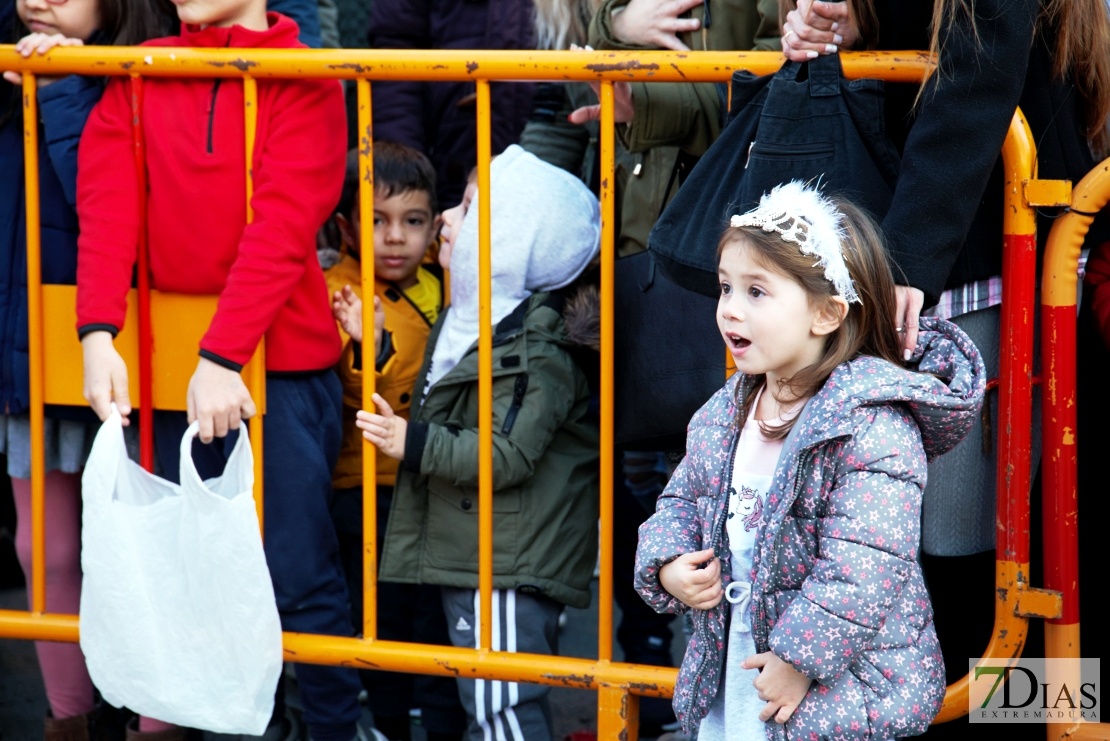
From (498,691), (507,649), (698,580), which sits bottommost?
(498,691)

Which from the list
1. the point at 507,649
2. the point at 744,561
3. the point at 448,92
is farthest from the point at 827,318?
the point at 448,92

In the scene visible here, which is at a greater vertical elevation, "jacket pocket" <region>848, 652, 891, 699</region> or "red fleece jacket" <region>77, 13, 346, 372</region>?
"red fleece jacket" <region>77, 13, 346, 372</region>

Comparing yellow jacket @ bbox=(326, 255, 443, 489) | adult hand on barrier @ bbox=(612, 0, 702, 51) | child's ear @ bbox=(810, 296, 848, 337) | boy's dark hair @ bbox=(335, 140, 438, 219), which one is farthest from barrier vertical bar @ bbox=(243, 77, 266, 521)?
child's ear @ bbox=(810, 296, 848, 337)

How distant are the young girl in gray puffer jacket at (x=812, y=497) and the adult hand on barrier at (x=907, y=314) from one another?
0.10 ft

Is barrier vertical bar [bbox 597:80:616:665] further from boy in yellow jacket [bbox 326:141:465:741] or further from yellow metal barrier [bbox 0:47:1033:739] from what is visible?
boy in yellow jacket [bbox 326:141:465:741]

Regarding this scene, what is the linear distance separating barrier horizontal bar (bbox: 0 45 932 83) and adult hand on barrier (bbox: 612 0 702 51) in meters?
0.40

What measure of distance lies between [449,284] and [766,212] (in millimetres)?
1518

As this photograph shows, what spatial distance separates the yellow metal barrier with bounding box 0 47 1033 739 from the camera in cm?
268

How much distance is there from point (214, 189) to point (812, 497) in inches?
61.2

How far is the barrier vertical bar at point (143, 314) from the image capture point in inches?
115

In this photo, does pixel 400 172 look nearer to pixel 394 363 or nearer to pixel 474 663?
pixel 394 363

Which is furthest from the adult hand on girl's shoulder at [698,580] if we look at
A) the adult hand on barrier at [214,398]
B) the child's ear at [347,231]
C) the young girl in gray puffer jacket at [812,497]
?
the child's ear at [347,231]

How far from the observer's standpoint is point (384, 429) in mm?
2994

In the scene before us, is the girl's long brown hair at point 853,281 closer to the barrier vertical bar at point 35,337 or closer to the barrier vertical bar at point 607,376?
the barrier vertical bar at point 607,376
